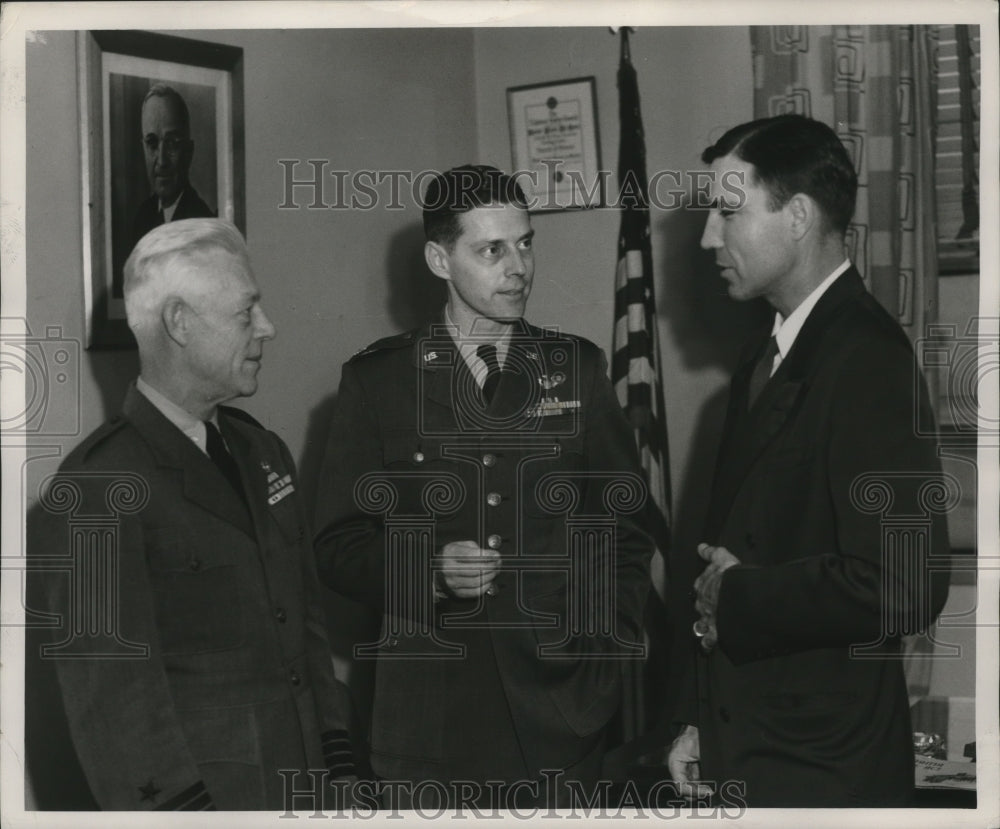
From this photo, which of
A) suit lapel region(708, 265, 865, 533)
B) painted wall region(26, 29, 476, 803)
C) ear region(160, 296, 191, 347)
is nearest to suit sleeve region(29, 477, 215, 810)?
painted wall region(26, 29, 476, 803)

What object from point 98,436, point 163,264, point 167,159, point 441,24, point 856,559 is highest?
point 441,24

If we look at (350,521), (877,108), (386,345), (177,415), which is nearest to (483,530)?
(350,521)

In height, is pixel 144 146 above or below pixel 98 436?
above

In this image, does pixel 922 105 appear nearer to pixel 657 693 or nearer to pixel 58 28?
pixel 657 693

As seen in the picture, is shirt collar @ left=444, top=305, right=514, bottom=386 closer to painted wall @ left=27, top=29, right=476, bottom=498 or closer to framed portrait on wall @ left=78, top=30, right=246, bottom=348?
painted wall @ left=27, top=29, right=476, bottom=498

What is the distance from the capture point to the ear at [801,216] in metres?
2.18

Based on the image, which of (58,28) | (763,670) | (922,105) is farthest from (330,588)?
(922,105)

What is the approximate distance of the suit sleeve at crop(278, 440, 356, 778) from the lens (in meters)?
2.23

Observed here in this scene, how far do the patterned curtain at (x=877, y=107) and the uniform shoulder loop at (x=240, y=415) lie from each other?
1164mm

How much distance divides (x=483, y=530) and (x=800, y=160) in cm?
94

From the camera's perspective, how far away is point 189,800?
2076 mm

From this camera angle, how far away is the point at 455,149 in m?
2.32

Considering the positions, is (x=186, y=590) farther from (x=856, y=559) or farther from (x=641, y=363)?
(x=856, y=559)

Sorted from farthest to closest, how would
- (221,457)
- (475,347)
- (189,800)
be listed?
(475,347), (221,457), (189,800)
